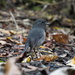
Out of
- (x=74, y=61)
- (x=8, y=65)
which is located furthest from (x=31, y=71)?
(x=74, y=61)

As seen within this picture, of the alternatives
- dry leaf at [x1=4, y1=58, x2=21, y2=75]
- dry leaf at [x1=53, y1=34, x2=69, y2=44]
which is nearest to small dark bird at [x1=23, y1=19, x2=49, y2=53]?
dry leaf at [x1=53, y1=34, x2=69, y2=44]

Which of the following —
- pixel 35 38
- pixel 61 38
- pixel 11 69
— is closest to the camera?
pixel 11 69

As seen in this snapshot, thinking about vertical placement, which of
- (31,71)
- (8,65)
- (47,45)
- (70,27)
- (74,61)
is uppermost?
(8,65)

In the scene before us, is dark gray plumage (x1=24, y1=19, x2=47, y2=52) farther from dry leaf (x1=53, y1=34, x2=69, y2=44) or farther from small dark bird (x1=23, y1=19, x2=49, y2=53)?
dry leaf (x1=53, y1=34, x2=69, y2=44)

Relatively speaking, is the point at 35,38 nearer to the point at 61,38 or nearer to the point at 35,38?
the point at 35,38

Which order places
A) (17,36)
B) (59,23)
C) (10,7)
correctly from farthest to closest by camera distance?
(10,7)
(59,23)
(17,36)

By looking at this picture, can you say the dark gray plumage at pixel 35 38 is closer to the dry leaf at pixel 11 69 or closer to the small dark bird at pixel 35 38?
the small dark bird at pixel 35 38

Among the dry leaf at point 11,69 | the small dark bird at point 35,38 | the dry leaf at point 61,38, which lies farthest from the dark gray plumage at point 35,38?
the dry leaf at point 11,69

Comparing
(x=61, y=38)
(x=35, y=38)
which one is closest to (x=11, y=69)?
(x=35, y=38)

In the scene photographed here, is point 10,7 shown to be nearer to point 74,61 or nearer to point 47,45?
point 47,45

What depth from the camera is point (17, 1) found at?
1191 cm

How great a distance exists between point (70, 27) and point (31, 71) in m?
6.26

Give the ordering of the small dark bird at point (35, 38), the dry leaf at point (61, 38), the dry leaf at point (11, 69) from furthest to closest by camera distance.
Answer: the dry leaf at point (61, 38)
the small dark bird at point (35, 38)
the dry leaf at point (11, 69)

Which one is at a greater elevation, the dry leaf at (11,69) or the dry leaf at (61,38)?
the dry leaf at (11,69)
